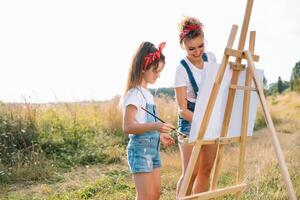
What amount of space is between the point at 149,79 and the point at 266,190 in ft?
7.11

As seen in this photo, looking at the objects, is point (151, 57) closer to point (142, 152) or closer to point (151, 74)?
point (151, 74)

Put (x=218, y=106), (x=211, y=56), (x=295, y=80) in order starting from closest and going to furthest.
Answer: (x=218, y=106)
(x=211, y=56)
(x=295, y=80)

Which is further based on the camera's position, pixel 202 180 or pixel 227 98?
pixel 202 180

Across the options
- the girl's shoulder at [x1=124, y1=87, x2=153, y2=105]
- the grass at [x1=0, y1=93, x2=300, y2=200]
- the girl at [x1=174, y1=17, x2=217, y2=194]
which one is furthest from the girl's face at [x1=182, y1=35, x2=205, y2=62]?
the grass at [x1=0, y1=93, x2=300, y2=200]

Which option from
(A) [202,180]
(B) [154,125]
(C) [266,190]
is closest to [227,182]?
(C) [266,190]

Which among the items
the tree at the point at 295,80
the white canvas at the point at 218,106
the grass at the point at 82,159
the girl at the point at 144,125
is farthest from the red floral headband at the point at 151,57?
the tree at the point at 295,80

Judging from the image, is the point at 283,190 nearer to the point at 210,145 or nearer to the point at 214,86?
the point at 210,145

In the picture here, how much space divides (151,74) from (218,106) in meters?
0.50

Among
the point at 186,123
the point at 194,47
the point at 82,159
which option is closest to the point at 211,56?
the point at 194,47

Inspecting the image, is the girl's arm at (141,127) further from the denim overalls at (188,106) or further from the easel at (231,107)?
the denim overalls at (188,106)

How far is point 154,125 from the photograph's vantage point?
118 inches

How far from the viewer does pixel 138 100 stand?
311cm

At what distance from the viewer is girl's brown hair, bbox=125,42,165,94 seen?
3197 mm

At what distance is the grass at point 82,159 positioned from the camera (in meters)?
5.32
